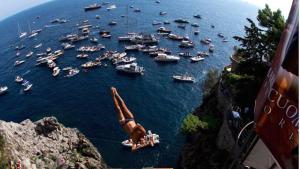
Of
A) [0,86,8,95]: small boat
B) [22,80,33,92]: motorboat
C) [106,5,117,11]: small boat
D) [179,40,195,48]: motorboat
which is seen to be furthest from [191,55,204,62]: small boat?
[106,5,117,11]: small boat

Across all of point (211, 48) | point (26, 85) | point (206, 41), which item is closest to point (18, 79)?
point (26, 85)

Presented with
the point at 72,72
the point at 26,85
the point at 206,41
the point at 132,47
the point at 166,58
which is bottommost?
the point at 26,85

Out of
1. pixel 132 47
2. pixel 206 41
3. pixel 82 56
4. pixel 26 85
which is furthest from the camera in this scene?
pixel 206 41

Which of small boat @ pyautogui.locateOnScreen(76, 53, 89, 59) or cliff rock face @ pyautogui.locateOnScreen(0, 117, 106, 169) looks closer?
cliff rock face @ pyautogui.locateOnScreen(0, 117, 106, 169)

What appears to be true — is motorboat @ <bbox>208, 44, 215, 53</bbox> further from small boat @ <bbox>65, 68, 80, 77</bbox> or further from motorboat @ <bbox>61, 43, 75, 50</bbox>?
motorboat @ <bbox>61, 43, 75, 50</bbox>

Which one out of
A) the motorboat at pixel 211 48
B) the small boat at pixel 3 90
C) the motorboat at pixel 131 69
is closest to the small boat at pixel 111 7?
the motorboat at pixel 211 48

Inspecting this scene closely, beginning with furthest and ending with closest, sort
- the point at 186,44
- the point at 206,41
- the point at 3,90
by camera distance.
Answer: the point at 206,41 → the point at 186,44 → the point at 3,90

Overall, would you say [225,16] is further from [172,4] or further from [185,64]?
[185,64]

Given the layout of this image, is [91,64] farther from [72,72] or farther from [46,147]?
[46,147]

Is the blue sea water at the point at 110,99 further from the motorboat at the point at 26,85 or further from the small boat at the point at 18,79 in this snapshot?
the small boat at the point at 18,79
